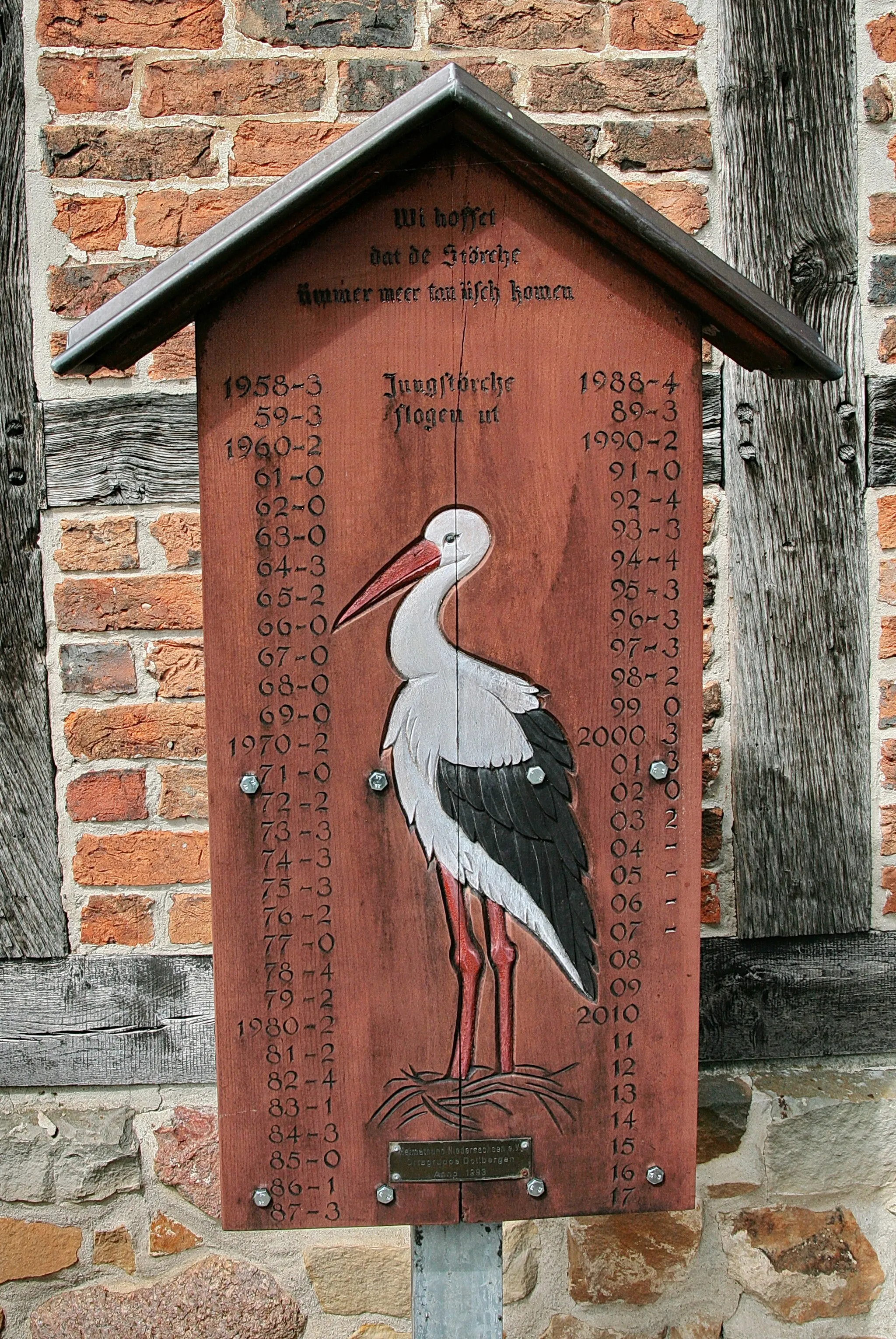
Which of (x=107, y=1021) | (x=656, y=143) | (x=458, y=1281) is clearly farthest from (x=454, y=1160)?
(x=656, y=143)

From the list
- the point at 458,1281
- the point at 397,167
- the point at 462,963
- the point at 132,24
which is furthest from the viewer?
the point at 132,24

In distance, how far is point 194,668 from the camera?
2121 millimetres

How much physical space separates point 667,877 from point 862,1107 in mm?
1183

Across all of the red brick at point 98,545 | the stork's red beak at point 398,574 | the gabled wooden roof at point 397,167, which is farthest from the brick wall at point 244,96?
the stork's red beak at point 398,574

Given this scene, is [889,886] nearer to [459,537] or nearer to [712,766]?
[712,766]

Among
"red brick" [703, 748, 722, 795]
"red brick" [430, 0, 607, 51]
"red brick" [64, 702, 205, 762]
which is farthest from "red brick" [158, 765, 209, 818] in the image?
"red brick" [430, 0, 607, 51]

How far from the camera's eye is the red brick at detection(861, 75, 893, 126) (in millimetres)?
2096

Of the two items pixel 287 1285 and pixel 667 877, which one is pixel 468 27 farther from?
pixel 287 1285

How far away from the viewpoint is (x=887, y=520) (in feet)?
7.06

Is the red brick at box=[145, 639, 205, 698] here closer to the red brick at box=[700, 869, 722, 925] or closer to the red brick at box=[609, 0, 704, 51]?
the red brick at box=[700, 869, 722, 925]

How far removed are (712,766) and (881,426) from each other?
72cm

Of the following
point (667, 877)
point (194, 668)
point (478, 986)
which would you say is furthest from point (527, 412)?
point (194, 668)

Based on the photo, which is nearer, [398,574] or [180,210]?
[398,574]

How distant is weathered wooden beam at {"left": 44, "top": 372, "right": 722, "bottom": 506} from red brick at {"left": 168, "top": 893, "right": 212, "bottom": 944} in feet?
2.49
